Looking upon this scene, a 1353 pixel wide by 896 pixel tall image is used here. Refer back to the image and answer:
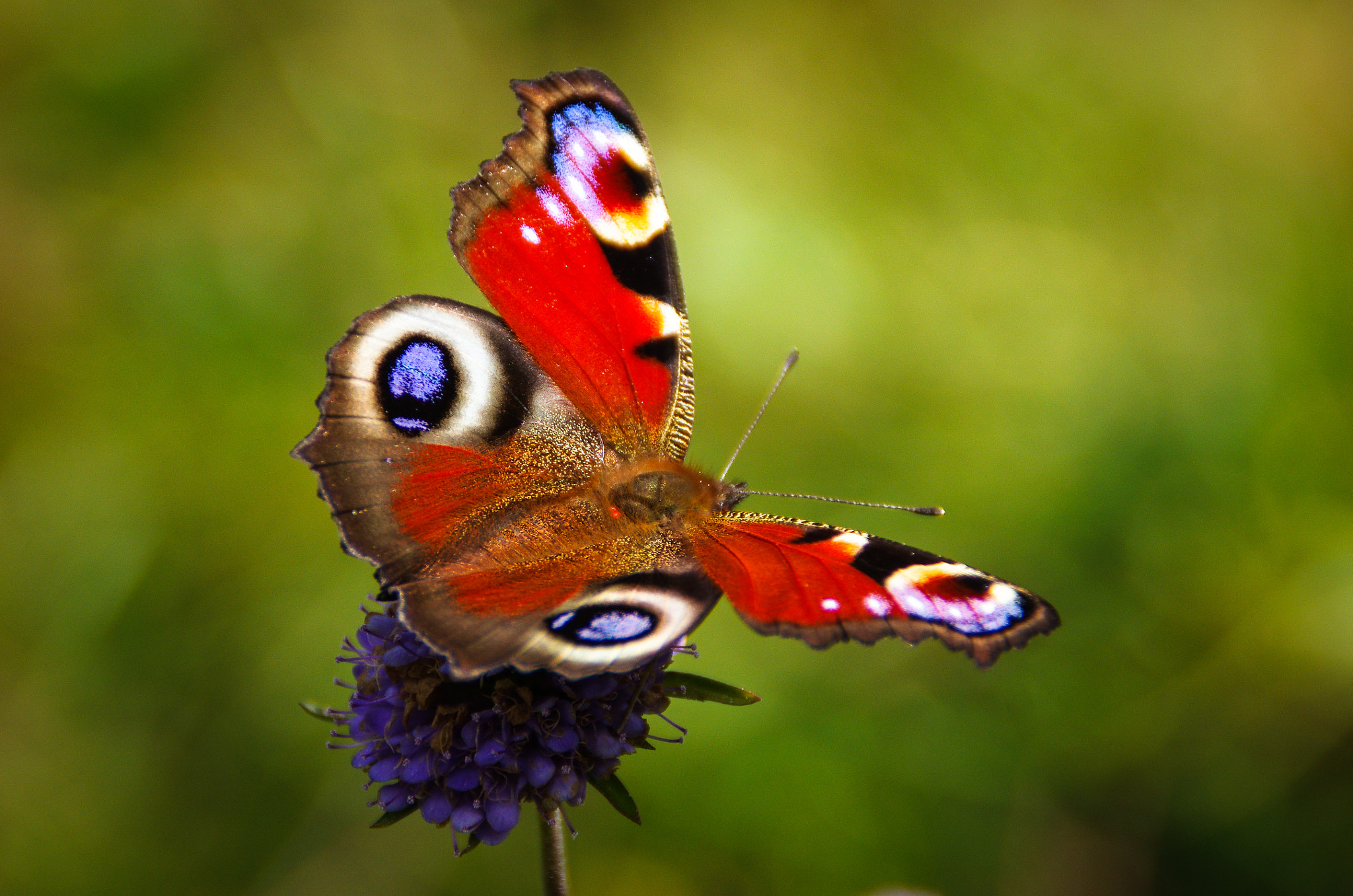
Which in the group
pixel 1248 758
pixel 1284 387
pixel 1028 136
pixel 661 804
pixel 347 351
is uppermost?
pixel 1028 136

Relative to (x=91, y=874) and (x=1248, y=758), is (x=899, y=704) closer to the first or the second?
(x=1248, y=758)

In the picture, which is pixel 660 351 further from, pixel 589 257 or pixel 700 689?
pixel 700 689

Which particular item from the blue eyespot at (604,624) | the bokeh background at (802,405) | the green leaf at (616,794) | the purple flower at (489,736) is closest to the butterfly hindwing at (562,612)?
the blue eyespot at (604,624)

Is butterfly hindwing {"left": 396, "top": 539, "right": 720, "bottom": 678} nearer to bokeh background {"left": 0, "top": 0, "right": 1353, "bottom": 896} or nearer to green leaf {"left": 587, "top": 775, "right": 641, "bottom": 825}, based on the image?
green leaf {"left": 587, "top": 775, "right": 641, "bottom": 825}

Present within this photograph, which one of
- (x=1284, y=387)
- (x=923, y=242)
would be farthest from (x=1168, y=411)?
(x=923, y=242)

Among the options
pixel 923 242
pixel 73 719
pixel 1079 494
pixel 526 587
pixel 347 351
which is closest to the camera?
pixel 526 587

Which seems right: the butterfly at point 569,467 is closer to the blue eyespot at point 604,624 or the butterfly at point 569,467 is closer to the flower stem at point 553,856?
the blue eyespot at point 604,624
